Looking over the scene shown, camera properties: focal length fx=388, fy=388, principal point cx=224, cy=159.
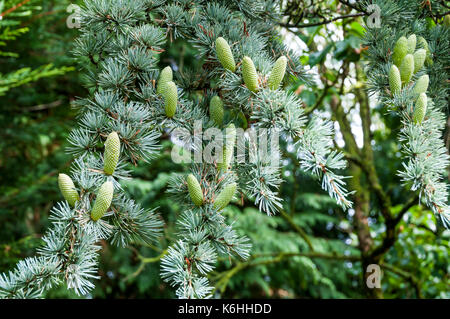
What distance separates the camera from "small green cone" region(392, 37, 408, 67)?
75cm

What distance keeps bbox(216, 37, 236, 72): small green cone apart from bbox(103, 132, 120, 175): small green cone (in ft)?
0.78

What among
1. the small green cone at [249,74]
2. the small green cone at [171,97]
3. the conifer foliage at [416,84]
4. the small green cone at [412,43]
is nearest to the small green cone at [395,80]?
the conifer foliage at [416,84]

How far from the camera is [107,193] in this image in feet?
2.02

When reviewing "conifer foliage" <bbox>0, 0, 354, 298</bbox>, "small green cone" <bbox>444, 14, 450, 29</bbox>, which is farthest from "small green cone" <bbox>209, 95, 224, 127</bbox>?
"small green cone" <bbox>444, 14, 450, 29</bbox>

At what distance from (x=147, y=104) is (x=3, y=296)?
15.6 inches

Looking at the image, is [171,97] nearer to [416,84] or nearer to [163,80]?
[163,80]

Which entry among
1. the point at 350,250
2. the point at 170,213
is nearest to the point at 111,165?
the point at 170,213

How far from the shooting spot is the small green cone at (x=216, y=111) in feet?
2.52

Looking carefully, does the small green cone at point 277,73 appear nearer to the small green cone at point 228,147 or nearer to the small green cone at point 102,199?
the small green cone at point 228,147

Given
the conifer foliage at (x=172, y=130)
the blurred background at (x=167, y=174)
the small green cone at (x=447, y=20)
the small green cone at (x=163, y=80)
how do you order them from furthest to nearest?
1. the blurred background at (x=167, y=174)
2. the small green cone at (x=447, y=20)
3. the small green cone at (x=163, y=80)
4. the conifer foliage at (x=172, y=130)

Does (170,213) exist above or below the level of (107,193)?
above

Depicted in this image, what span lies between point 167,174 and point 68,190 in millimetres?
1826

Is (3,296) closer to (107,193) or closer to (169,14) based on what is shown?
(107,193)

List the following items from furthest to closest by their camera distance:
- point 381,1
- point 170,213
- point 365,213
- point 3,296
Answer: point 170,213 < point 365,213 < point 381,1 < point 3,296
